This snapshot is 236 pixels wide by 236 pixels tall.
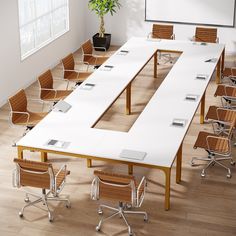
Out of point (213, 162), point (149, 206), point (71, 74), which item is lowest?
point (149, 206)

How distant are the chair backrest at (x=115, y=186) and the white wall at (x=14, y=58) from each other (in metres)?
4.66

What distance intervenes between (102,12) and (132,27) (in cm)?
116

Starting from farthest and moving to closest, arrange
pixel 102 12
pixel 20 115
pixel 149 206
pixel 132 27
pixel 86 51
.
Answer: pixel 132 27, pixel 102 12, pixel 86 51, pixel 20 115, pixel 149 206

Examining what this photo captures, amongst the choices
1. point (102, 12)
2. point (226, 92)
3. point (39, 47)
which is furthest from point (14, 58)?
point (226, 92)

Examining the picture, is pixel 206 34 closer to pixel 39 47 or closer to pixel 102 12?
pixel 102 12

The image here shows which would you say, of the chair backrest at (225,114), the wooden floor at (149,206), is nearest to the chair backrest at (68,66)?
the wooden floor at (149,206)

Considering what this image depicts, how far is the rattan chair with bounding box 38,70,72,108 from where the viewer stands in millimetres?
10344

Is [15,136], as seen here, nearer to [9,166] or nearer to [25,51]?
[9,166]

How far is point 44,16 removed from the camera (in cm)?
1309

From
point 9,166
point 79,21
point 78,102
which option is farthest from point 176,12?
point 9,166

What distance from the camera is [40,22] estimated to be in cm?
1288

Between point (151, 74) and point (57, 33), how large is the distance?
96.3 inches

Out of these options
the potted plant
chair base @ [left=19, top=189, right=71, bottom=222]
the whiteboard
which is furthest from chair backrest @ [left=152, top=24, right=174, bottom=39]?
chair base @ [left=19, top=189, right=71, bottom=222]

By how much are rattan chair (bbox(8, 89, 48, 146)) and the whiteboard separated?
20.2 feet
